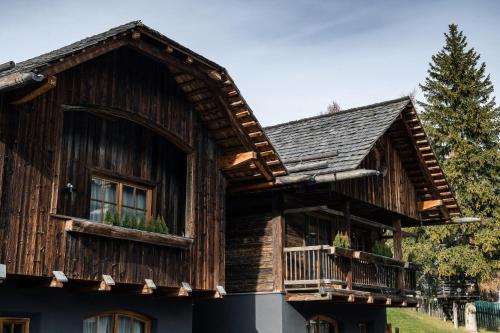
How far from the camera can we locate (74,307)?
12.2m

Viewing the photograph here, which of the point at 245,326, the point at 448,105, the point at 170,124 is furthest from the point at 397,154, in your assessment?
the point at 448,105

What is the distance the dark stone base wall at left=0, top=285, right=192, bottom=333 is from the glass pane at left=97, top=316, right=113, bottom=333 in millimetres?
249

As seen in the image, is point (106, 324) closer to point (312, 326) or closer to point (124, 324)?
point (124, 324)

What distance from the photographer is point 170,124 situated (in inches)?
564

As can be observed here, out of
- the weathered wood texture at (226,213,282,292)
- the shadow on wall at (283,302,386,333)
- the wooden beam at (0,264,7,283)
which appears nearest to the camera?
the wooden beam at (0,264,7,283)

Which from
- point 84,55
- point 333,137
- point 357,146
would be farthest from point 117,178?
point 333,137

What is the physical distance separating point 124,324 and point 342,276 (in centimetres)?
559

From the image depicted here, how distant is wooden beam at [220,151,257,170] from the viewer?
15273mm

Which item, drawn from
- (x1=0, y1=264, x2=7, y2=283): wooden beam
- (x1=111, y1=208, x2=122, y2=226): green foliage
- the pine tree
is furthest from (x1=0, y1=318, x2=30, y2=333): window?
the pine tree

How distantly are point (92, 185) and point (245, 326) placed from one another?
562 cm

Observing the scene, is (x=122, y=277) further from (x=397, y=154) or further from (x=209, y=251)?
(x=397, y=154)

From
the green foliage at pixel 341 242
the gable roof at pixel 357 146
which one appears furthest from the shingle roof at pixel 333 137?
the green foliage at pixel 341 242

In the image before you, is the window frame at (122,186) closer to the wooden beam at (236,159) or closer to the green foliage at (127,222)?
the green foliage at (127,222)

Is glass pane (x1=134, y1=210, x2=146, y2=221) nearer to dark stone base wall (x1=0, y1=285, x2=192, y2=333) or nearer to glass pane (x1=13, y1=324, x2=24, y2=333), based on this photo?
A: dark stone base wall (x1=0, y1=285, x2=192, y2=333)
